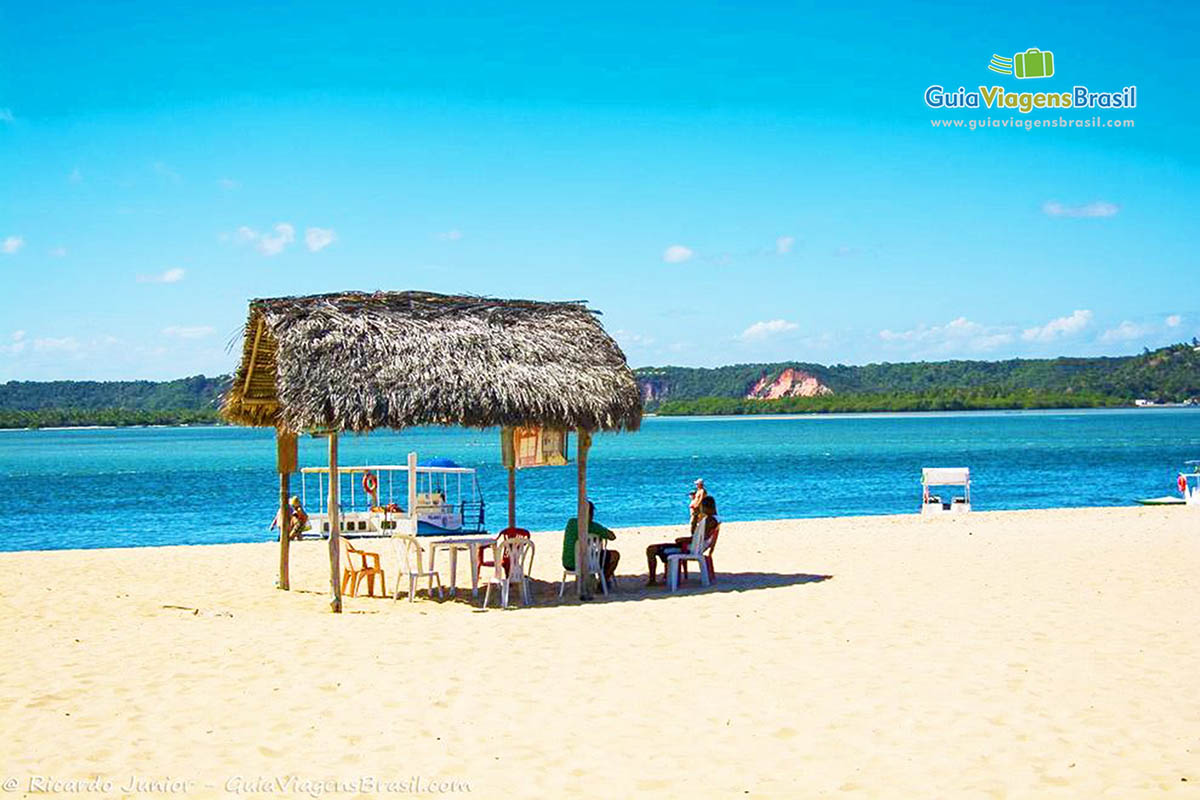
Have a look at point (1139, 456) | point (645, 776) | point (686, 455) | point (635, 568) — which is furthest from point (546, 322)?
point (686, 455)

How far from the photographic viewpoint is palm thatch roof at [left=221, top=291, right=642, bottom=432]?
36.0 ft

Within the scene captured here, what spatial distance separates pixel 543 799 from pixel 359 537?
14.0 meters

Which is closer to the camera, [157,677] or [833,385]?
[157,677]

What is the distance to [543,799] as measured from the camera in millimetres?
5727

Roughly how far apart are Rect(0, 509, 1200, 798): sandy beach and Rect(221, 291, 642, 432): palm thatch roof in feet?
6.16

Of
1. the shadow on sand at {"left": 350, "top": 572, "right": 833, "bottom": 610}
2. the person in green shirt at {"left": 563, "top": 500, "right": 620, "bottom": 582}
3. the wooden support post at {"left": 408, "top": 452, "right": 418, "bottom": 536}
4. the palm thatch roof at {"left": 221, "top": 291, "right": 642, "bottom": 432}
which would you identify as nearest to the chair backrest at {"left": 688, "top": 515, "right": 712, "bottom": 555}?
the shadow on sand at {"left": 350, "top": 572, "right": 833, "bottom": 610}

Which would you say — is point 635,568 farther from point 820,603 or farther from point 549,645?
point 549,645

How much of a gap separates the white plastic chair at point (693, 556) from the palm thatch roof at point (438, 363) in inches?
57.4

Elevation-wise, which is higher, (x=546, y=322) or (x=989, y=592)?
(x=546, y=322)

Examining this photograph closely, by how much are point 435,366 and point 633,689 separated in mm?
4610

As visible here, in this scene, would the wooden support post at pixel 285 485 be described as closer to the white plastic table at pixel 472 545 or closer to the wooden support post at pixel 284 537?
the wooden support post at pixel 284 537

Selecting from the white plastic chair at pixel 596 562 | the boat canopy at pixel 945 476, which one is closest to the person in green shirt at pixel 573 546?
the white plastic chair at pixel 596 562

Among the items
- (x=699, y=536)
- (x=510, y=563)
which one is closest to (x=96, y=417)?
(x=510, y=563)

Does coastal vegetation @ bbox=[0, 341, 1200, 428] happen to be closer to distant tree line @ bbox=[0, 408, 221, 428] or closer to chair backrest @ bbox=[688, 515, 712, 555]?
distant tree line @ bbox=[0, 408, 221, 428]
